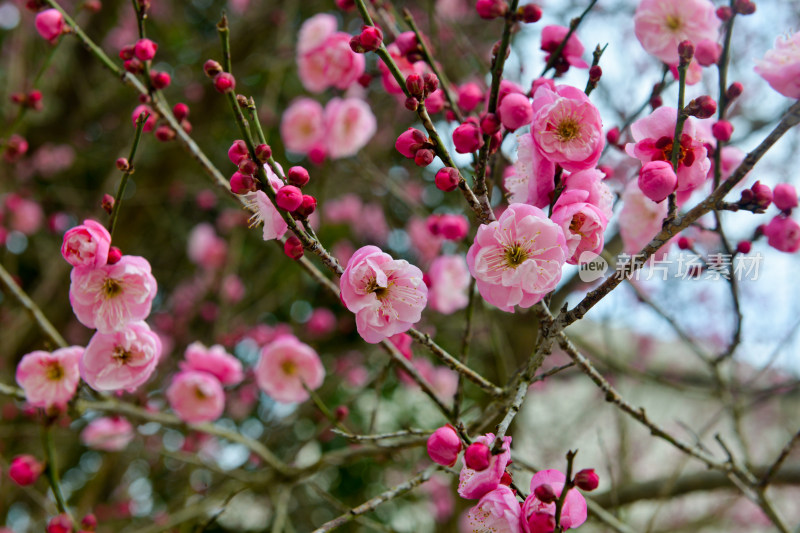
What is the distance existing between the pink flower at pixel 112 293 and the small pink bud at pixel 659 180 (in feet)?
2.57

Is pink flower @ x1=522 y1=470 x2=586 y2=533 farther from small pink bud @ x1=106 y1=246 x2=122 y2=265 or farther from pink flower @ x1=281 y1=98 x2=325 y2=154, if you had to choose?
pink flower @ x1=281 y1=98 x2=325 y2=154

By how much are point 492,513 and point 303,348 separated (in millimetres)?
976

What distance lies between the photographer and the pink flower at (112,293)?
946 millimetres

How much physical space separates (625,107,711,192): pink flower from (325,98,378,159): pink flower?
1.11 meters

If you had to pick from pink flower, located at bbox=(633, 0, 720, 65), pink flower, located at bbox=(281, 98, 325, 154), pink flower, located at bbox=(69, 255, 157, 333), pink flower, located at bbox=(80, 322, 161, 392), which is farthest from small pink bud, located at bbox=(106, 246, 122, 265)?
pink flower, located at bbox=(281, 98, 325, 154)

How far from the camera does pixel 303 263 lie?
1079 millimetres

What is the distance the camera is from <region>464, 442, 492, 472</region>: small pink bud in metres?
0.74

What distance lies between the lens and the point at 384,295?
848 millimetres

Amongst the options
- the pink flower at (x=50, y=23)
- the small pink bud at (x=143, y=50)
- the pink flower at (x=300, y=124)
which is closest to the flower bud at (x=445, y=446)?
the small pink bud at (x=143, y=50)

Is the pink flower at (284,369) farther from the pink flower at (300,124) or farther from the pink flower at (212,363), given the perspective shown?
the pink flower at (300,124)

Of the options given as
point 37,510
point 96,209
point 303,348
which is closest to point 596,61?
point 303,348

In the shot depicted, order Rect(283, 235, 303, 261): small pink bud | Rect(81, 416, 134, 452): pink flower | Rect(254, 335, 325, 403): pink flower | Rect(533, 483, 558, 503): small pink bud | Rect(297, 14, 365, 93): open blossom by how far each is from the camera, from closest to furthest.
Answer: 1. Rect(533, 483, 558, 503): small pink bud
2. Rect(283, 235, 303, 261): small pink bud
3. Rect(297, 14, 365, 93): open blossom
4. Rect(254, 335, 325, 403): pink flower
5. Rect(81, 416, 134, 452): pink flower

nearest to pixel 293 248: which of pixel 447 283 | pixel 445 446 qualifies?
pixel 445 446

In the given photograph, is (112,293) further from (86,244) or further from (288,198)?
(288,198)
